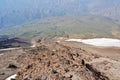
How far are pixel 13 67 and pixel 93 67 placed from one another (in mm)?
16366

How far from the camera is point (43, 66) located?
16391mm

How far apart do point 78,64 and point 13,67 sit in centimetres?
1809

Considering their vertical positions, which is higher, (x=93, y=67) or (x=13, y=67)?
(x=93, y=67)

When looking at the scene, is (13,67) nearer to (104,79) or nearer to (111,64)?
(111,64)

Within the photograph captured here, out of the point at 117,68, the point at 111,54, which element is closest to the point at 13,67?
the point at 111,54

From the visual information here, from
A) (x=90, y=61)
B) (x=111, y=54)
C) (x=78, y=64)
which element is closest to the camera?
(x=78, y=64)

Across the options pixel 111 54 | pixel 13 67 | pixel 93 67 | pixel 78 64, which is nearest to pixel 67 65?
pixel 78 64

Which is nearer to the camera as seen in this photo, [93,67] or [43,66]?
[43,66]

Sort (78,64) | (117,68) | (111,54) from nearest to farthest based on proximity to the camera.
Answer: (78,64) < (117,68) < (111,54)

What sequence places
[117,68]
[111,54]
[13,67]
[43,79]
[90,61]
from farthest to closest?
1. [13,67]
2. [111,54]
3. [90,61]
4. [117,68]
5. [43,79]

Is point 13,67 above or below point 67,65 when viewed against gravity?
below

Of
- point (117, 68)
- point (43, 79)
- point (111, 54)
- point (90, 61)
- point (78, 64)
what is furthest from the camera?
point (111, 54)

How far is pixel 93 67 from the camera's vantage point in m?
18.7

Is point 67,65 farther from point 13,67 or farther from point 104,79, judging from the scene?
point 13,67
